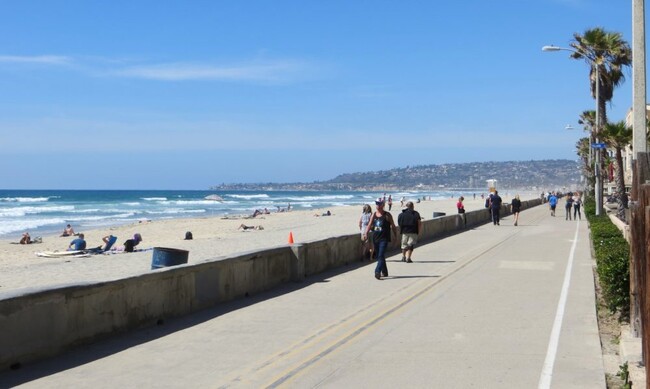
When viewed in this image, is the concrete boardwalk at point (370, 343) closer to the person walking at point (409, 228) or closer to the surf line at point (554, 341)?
the surf line at point (554, 341)

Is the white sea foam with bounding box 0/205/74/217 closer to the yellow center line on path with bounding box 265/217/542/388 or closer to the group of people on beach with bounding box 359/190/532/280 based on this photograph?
the group of people on beach with bounding box 359/190/532/280

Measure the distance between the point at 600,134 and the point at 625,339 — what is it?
27834mm

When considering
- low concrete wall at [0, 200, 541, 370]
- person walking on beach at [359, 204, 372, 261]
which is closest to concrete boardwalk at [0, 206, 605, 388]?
low concrete wall at [0, 200, 541, 370]

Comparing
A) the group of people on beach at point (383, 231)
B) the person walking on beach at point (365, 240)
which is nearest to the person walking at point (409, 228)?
the group of people on beach at point (383, 231)

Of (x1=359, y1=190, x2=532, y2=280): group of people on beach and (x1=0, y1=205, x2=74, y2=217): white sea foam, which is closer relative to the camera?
(x1=359, y1=190, x2=532, y2=280): group of people on beach

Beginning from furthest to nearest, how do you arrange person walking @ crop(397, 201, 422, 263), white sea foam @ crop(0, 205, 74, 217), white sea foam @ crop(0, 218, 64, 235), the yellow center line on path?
white sea foam @ crop(0, 205, 74, 217), white sea foam @ crop(0, 218, 64, 235), person walking @ crop(397, 201, 422, 263), the yellow center line on path

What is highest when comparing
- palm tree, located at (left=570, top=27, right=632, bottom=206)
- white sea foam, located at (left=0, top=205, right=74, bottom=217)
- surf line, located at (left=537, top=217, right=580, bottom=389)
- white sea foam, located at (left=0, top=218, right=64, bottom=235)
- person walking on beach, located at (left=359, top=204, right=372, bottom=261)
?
palm tree, located at (left=570, top=27, right=632, bottom=206)

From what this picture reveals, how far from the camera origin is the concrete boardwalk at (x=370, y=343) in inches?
297

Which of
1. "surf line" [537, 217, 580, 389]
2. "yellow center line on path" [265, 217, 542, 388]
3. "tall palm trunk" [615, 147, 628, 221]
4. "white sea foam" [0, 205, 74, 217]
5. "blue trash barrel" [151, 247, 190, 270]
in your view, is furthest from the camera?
"white sea foam" [0, 205, 74, 217]

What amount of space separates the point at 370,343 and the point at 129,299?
10.9 ft

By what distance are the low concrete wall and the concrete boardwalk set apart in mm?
230

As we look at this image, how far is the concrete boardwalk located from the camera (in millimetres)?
7543

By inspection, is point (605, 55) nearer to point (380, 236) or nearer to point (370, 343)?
point (380, 236)

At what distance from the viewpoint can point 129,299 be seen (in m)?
10.2
